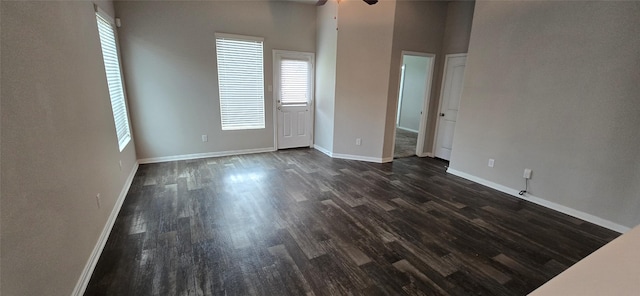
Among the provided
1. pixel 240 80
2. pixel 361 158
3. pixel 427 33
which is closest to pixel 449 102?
pixel 427 33

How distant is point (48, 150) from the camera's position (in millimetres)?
1697

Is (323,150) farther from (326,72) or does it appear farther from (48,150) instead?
(48,150)

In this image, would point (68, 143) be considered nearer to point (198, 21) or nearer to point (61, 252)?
point (61, 252)

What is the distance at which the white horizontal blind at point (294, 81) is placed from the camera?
5.38 meters

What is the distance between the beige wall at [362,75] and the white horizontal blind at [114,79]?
336 centimetres

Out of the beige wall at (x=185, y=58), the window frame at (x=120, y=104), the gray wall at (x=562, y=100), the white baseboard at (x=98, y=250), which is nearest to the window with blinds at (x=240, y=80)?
the beige wall at (x=185, y=58)

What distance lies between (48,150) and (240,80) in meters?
3.60

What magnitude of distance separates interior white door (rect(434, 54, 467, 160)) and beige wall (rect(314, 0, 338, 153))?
213 centimetres

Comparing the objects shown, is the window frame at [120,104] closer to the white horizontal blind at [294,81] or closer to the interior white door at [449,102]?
the white horizontal blind at [294,81]

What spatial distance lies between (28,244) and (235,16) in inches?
171

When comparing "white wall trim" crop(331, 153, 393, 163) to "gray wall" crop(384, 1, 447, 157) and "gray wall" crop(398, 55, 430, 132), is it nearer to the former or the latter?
"gray wall" crop(384, 1, 447, 157)

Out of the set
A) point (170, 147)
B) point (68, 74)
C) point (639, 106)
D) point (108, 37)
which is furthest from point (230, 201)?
point (639, 106)

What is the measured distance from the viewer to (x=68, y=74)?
84.2 inches

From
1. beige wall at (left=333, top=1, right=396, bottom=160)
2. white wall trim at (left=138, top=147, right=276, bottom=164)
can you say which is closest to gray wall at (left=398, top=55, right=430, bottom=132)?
beige wall at (left=333, top=1, right=396, bottom=160)
